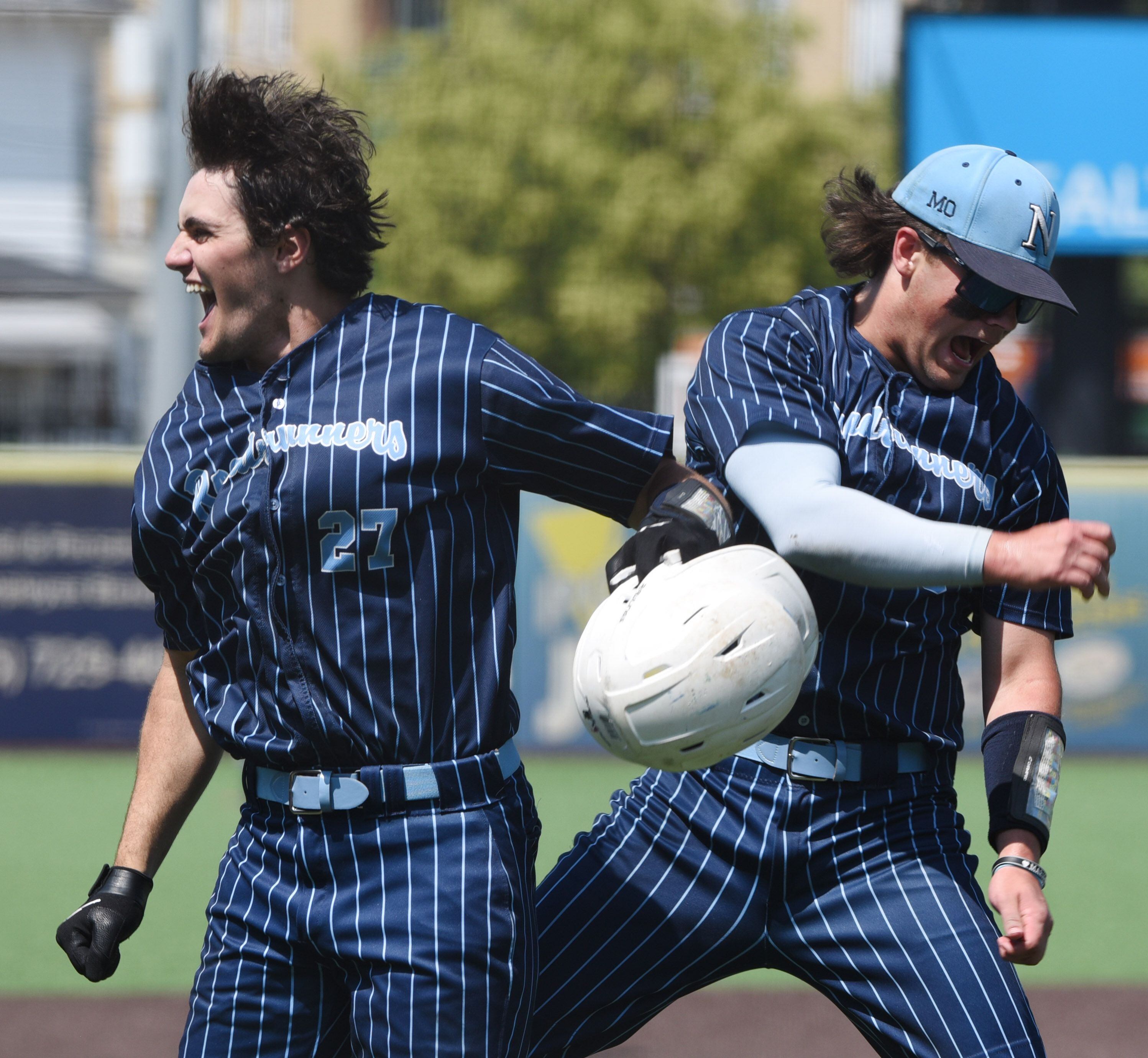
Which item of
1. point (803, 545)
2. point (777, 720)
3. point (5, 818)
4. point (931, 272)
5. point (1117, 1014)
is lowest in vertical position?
point (5, 818)

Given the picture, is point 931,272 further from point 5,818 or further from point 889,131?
point 889,131

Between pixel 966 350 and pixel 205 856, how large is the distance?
16.2 ft

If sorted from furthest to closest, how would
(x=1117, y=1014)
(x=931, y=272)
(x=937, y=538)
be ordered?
1. (x=1117, y=1014)
2. (x=931, y=272)
3. (x=937, y=538)

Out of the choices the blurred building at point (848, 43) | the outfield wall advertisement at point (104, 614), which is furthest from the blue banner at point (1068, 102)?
the blurred building at point (848, 43)

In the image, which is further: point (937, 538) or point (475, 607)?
point (475, 607)

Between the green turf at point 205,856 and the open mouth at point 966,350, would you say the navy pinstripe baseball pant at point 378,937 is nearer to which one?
the open mouth at point 966,350

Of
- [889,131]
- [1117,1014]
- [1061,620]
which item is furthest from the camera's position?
[889,131]

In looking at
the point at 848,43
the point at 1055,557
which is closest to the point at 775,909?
the point at 1055,557

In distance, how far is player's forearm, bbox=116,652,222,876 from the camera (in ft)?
9.59

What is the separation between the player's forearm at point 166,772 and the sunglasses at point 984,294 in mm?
1526

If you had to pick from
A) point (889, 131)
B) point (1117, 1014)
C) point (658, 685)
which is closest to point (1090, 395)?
point (1117, 1014)

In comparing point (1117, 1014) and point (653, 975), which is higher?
point (653, 975)

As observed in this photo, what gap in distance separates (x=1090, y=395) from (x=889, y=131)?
14407 mm

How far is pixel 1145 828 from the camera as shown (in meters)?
7.58
